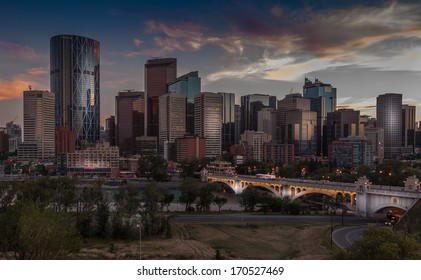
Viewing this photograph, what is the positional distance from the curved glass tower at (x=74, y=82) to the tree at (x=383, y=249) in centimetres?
4716

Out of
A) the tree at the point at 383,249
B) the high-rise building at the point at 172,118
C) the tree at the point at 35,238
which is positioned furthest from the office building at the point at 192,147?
the tree at the point at 383,249

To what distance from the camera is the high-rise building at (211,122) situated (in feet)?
103

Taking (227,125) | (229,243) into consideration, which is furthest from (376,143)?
(229,243)

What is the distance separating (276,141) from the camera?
3400 centimetres

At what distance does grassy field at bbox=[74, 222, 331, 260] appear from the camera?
6074mm

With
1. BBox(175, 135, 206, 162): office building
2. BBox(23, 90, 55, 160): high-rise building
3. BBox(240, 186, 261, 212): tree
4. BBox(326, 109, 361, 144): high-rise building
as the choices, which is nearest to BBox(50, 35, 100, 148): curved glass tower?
BBox(23, 90, 55, 160): high-rise building

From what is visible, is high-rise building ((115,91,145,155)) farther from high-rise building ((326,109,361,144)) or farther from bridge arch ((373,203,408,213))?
→ bridge arch ((373,203,408,213))

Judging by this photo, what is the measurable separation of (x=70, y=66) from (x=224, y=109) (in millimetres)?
29689

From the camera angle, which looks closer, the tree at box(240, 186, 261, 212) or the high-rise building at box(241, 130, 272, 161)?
the tree at box(240, 186, 261, 212)

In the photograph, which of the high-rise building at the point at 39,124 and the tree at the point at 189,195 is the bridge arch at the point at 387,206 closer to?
the tree at the point at 189,195

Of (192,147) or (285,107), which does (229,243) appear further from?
(192,147)

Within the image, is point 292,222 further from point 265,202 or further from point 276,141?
point 276,141

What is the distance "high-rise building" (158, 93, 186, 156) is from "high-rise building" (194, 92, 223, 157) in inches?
184
